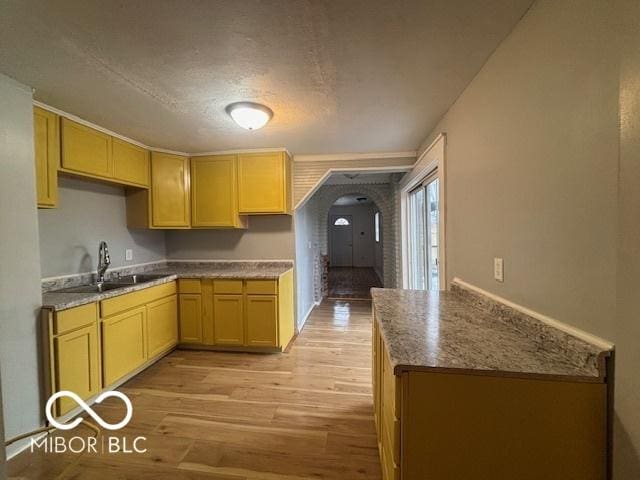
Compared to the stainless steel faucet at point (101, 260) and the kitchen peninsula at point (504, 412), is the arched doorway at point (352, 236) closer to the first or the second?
the stainless steel faucet at point (101, 260)

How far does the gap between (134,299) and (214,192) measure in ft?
4.63

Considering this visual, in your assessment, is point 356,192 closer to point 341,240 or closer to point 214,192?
point 214,192

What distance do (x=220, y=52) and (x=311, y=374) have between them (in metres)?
2.50

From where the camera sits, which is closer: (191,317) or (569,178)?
(569,178)

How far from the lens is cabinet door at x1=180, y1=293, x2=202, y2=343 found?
2963 mm

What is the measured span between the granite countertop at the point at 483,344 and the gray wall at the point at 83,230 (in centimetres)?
269

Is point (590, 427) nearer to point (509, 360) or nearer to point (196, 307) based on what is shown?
point (509, 360)

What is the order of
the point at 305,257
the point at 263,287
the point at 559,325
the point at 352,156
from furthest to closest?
the point at 305,257 < the point at 352,156 < the point at 263,287 < the point at 559,325

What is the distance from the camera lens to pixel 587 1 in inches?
34.1

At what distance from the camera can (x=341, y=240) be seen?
1045cm

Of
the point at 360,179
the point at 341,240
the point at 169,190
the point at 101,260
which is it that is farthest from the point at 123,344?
the point at 341,240

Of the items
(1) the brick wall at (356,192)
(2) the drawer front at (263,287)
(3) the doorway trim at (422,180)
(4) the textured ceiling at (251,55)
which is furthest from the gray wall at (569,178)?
(1) the brick wall at (356,192)

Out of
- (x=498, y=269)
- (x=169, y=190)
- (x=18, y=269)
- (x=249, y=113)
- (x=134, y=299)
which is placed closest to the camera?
(x=498, y=269)

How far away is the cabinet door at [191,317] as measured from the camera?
2.96m
